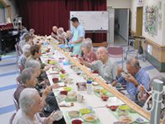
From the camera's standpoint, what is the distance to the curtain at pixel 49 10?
38.9 feet

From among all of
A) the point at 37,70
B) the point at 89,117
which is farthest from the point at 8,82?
the point at 89,117

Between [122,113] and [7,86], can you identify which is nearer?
[122,113]

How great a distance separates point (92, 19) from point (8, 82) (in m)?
6.17

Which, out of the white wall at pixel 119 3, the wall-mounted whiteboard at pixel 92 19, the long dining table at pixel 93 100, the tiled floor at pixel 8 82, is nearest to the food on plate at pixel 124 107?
the long dining table at pixel 93 100

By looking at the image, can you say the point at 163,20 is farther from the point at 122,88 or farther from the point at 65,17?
the point at 65,17

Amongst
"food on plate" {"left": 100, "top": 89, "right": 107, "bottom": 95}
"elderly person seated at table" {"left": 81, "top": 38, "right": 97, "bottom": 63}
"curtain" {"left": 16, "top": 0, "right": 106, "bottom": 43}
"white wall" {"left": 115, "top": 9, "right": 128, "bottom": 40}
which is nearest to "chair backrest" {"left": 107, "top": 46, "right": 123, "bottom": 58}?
"elderly person seated at table" {"left": 81, "top": 38, "right": 97, "bottom": 63}

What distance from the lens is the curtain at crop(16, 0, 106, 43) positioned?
11.9m

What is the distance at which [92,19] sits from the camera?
11.7 metres

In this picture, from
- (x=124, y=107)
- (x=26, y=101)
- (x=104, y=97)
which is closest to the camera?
(x=26, y=101)

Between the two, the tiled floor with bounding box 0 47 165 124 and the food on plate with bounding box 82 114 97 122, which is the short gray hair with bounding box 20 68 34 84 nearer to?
the food on plate with bounding box 82 114 97 122

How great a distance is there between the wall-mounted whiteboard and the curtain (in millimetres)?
636

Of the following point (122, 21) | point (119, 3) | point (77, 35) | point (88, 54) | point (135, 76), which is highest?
point (119, 3)

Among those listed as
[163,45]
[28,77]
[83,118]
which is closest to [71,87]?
[28,77]

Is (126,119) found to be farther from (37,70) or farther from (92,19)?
(92,19)
